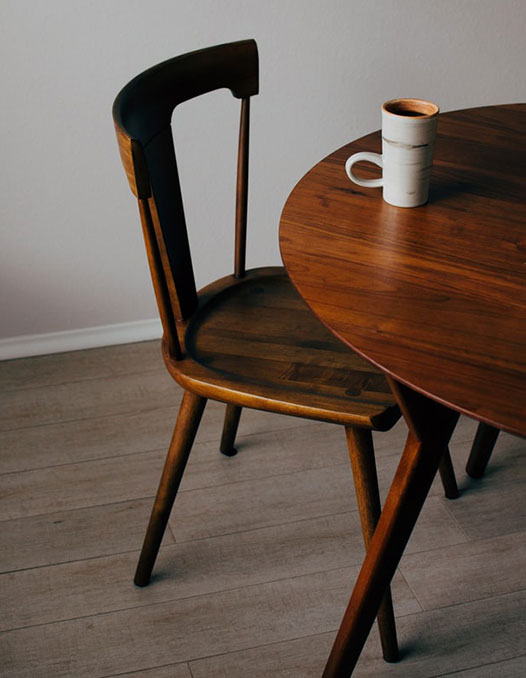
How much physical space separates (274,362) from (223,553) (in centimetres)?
45

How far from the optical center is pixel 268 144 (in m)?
2.06

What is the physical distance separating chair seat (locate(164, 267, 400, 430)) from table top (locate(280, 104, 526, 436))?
24 centimetres

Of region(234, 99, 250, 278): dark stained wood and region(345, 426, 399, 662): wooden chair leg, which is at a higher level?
region(234, 99, 250, 278): dark stained wood

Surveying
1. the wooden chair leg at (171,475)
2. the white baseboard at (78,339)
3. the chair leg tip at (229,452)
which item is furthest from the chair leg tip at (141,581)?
the white baseboard at (78,339)

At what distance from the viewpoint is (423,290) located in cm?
102

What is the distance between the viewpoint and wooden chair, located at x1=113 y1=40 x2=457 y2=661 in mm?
1229

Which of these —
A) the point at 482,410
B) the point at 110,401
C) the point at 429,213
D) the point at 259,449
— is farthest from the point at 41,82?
the point at 482,410

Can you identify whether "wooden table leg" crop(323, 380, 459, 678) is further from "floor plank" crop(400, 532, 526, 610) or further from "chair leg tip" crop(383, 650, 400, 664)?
"floor plank" crop(400, 532, 526, 610)

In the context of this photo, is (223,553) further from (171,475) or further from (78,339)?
(78,339)

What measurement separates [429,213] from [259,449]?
82 cm

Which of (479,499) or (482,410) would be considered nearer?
(482,410)

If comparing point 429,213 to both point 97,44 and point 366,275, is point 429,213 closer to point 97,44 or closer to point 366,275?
point 366,275

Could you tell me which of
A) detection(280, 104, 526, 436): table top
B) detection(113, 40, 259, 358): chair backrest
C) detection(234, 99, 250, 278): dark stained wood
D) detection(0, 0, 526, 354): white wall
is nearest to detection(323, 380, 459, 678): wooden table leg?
detection(280, 104, 526, 436): table top

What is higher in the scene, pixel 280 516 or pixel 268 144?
pixel 268 144
